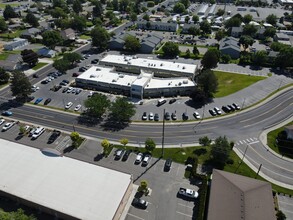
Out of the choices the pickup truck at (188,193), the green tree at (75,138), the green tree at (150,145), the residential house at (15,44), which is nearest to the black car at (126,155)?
the green tree at (150,145)

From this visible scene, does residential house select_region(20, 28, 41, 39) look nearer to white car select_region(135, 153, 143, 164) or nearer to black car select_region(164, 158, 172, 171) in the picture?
white car select_region(135, 153, 143, 164)

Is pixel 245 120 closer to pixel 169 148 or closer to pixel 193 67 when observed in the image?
pixel 169 148

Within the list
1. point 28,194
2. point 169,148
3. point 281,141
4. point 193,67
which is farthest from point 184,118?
point 28,194

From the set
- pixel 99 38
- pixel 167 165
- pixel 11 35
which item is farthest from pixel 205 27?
pixel 11 35

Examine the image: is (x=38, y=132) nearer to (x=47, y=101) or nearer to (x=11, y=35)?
(x=47, y=101)

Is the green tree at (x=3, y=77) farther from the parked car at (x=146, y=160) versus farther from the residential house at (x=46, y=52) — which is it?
the parked car at (x=146, y=160)

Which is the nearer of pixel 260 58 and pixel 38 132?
pixel 38 132
